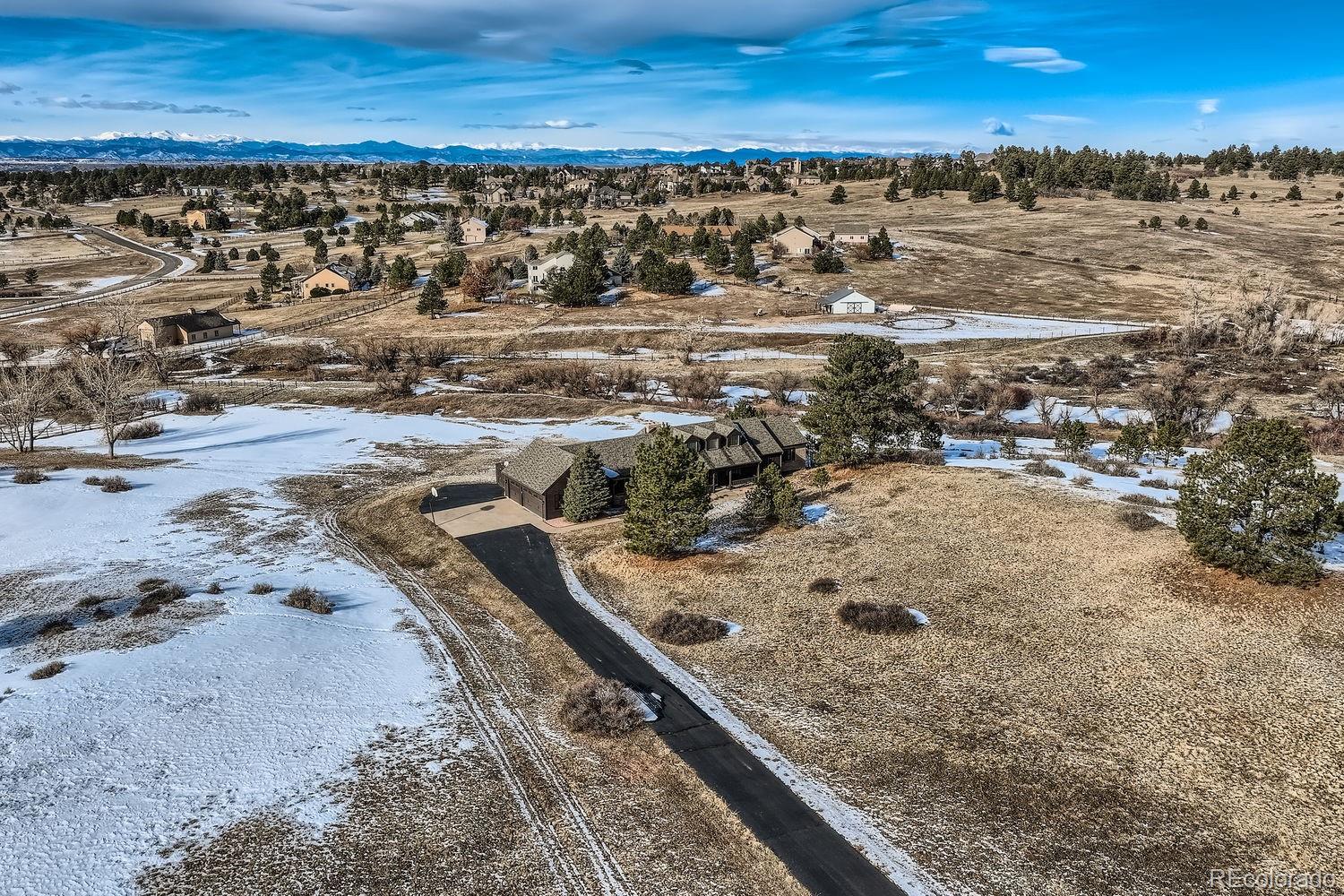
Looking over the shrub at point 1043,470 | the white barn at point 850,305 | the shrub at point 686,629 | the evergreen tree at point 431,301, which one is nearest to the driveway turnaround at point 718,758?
the shrub at point 686,629

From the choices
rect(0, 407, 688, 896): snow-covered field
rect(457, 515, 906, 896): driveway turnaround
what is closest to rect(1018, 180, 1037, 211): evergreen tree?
rect(457, 515, 906, 896): driveway turnaround

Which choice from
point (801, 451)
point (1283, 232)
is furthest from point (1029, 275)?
point (801, 451)

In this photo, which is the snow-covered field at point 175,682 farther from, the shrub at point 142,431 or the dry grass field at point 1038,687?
the shrub at point 142,431

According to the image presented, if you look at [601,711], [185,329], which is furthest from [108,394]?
[601,711]

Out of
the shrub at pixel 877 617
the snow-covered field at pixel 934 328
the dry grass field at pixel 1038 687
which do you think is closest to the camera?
the dry grass field at pixel 1038 687

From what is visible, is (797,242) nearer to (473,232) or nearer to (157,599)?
(473,232)

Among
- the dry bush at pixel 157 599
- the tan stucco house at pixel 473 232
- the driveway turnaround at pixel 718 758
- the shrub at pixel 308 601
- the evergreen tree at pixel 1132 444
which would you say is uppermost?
the tan stucco house at pixel 473 232
